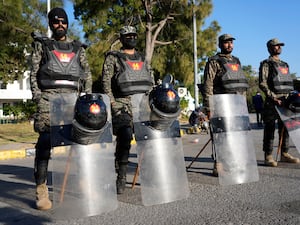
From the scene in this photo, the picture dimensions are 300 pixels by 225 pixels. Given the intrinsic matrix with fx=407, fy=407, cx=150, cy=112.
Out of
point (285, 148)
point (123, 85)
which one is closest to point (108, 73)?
point (123, 85)

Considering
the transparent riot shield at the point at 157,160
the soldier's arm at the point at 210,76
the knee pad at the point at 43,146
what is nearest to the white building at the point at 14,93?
the soldier's arm at the point at 210,76

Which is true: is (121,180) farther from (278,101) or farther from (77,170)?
(278,101)

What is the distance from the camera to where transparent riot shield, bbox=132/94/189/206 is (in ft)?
11.6

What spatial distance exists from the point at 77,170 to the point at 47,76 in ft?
3.40

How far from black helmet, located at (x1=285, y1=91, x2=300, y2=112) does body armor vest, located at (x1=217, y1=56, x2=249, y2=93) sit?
26.3 inches

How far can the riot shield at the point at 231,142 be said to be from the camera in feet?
14.7

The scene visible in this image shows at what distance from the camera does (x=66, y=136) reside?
3.35m

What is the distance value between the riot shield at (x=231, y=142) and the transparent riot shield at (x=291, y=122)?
0.92m

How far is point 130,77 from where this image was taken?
4285 millimetres

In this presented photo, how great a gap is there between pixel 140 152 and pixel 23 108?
18772 millimetres

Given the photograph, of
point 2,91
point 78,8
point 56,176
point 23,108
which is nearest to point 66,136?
point 56,176

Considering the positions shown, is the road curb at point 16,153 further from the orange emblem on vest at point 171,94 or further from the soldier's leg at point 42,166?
the orange emblem on vest at point 171,94

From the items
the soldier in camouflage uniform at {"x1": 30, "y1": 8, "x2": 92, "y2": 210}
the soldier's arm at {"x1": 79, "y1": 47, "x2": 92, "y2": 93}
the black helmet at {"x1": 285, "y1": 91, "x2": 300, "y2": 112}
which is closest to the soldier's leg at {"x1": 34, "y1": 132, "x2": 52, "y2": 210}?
the soldier in camouflage uniform at {"x1": 30, "y1": 8, "x2": 92, "y2": 210}

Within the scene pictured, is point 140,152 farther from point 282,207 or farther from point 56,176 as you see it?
point 282,207
